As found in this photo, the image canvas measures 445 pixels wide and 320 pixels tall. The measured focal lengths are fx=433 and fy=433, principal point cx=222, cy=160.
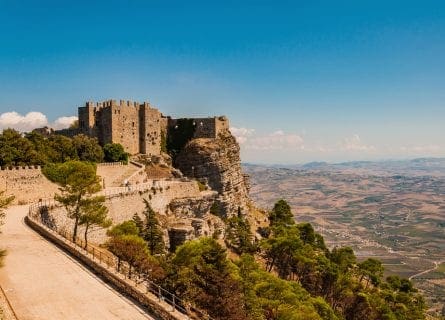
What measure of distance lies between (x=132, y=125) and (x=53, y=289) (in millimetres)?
50472

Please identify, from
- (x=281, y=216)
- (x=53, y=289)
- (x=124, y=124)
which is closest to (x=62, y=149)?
(x=124, y=124)

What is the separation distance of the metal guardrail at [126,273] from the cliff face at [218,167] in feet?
86.3

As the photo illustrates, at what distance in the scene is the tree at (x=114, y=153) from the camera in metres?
64.5

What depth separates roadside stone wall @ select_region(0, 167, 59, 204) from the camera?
1726 inches

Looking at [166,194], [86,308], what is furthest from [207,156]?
[86,308]

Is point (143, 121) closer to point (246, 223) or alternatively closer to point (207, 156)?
point (207, 156)

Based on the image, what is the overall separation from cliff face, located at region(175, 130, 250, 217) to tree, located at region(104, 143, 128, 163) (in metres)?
9.59

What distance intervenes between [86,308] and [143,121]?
177 ft

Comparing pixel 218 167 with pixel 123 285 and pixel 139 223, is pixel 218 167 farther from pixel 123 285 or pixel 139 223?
pixel 123 285

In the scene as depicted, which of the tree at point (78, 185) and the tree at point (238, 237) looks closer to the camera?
the tree at point (78, 185)

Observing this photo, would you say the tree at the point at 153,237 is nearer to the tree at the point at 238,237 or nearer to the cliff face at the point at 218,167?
the tree at the point at 238,237

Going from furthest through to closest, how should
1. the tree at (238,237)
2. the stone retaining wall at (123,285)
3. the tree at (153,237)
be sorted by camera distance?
1. the tree at (238,237)
2. the tree at (153,237)
3. the stone retaining wall at (123,285)

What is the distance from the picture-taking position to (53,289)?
2103 cm

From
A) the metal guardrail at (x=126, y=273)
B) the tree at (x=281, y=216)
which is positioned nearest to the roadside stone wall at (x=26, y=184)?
the metal guardrail at (x=126, y=273)
